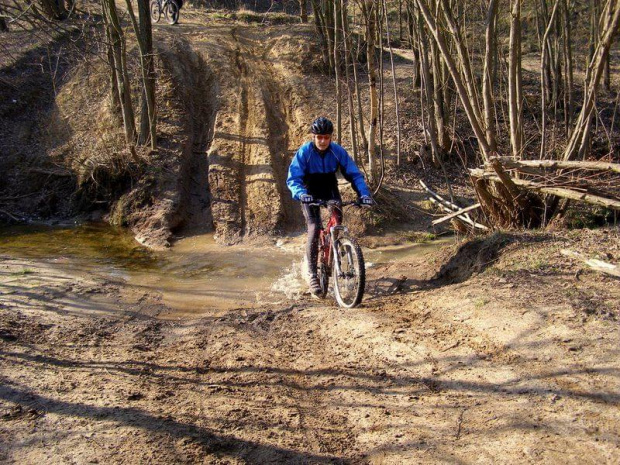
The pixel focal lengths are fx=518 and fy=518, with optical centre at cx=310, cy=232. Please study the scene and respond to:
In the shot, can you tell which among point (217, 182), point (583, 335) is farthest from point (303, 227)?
point (583, 335)

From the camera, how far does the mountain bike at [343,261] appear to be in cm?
603

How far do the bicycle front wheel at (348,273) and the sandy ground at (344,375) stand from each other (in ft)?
0.60

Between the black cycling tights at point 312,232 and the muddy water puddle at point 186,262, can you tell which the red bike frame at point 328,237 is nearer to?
the black cycling tights at point 312,232

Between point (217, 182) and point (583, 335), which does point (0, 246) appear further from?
point (583, 335)

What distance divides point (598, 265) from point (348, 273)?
2.65m

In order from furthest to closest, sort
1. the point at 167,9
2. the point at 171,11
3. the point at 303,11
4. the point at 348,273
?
the point at 303,11 → the point at 167,9 → the point at 171,11 → the point at 348,273

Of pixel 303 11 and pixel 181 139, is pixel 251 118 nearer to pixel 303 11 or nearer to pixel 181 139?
pixel 181 139

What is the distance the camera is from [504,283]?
5.51 meters

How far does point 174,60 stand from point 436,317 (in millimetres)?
14182

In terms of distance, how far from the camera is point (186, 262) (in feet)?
30.5

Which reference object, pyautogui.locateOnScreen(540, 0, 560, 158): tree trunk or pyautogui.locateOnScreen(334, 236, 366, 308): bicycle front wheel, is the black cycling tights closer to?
pyautogui.locateOnScreen(334, 236, 366, 308): bicycle front wheel

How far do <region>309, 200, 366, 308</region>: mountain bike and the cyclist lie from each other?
0.21 metres

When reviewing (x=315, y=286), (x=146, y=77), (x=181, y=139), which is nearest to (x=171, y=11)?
(x=181, y=139)

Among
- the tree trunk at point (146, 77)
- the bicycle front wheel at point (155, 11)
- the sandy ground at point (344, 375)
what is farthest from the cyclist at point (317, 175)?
the bicycle front wheel at point (155, 11)
